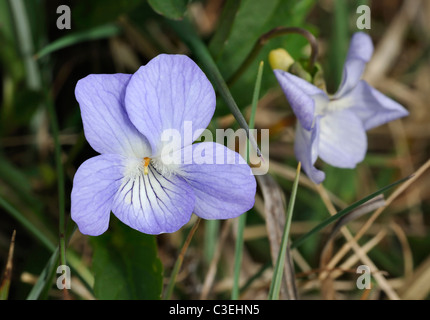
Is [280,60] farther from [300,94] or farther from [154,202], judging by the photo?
[154,202]

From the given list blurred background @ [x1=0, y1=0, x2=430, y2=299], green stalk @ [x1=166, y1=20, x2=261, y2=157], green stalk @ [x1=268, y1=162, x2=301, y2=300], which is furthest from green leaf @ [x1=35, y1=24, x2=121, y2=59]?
green stalk @ [x1=268, y1=162, x2=301, y2=300]

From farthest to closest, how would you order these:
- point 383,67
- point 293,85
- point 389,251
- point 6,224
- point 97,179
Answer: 1. point 383,67
2. point 389,251
3. point 6,224
4. point 293,85
5. point 97,179

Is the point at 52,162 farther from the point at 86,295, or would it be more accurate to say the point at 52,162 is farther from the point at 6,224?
the point at 86,295

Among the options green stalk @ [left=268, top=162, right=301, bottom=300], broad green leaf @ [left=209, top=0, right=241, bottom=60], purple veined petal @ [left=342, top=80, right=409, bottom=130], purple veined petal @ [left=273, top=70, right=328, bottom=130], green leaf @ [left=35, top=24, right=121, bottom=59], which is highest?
green leaf @ [left=35, top=24, right=121, bottom=59]

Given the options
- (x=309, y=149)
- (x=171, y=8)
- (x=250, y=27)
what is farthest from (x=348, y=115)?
(x=171, y=8)

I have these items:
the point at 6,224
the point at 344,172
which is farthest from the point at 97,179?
the point at 344,172

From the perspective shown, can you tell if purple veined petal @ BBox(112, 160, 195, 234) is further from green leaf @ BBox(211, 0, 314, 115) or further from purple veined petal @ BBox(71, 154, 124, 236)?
green leaf @ BBox(211, 0, 314, 115)
